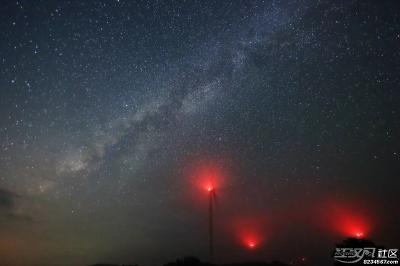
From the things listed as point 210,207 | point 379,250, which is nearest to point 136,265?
point 210,207

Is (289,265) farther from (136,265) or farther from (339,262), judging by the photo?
(339,262)

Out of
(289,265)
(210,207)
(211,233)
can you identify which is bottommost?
(289,265)

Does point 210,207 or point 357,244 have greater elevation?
point 210,207

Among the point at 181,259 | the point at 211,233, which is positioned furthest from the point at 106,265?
the point at 211,233

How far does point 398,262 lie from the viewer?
1751 inches

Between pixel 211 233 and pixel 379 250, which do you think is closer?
pixel 379 250

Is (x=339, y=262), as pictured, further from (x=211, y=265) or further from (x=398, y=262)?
(x=211, y=265)

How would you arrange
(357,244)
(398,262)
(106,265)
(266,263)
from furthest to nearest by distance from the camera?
(106,265) < (266,263) < (357,244) < (398,262)

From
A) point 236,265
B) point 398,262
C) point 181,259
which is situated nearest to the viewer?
point 398,262

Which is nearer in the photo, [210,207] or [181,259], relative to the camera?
[210,207]

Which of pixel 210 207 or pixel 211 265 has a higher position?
pixel 210 207

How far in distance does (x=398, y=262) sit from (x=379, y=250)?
7.84 feet

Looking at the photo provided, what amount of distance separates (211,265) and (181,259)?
9683 millimetres

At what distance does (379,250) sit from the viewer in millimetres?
45812
